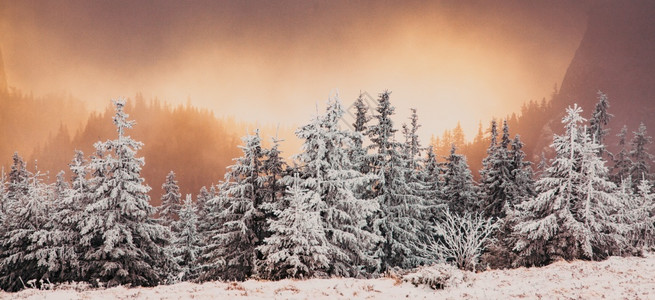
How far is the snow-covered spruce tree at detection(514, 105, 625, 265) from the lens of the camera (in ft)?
67.2

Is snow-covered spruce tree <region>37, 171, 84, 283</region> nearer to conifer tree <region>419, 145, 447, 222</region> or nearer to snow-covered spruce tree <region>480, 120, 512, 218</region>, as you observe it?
conifer tree <region>419, 145, 447, 222</region>

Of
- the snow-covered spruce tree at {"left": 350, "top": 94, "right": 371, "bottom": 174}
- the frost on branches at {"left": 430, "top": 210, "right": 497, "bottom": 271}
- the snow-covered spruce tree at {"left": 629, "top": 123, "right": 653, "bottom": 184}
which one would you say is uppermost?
the snow-covered spruce tree at {"left": 629, "top": 123, "right": 653, "bottom": 184}

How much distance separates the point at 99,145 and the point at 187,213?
1892 centimetres

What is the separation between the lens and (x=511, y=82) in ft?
641

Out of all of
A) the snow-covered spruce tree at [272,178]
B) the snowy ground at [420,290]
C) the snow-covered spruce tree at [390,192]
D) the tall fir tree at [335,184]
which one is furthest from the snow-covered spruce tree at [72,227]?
the snow-covered spruce tree at [390,192]

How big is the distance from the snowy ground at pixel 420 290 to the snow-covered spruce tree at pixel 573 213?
6.58 m

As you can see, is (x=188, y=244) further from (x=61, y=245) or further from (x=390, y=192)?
(x=390, y=192)

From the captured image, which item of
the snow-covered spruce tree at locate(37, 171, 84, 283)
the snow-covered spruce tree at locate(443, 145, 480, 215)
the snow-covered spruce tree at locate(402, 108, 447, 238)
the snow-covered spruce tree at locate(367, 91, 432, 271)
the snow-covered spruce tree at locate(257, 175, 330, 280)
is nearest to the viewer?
the snow-covered spruce tree at locate(257, 175, 330, 280)

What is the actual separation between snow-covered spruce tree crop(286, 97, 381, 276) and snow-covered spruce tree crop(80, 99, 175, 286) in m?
10.3

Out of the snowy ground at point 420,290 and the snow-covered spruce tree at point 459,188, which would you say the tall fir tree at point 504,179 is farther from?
the snowy ground at point 420,290

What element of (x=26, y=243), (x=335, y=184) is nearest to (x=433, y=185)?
(x=335, y=184)

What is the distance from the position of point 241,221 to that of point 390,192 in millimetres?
11991

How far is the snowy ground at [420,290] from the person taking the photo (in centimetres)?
1074

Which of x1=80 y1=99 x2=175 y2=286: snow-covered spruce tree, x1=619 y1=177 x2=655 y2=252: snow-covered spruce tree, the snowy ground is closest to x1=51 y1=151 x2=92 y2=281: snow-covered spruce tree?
x1=80 y1=99 x2=175 y2=286: snow-covered spruce tree
